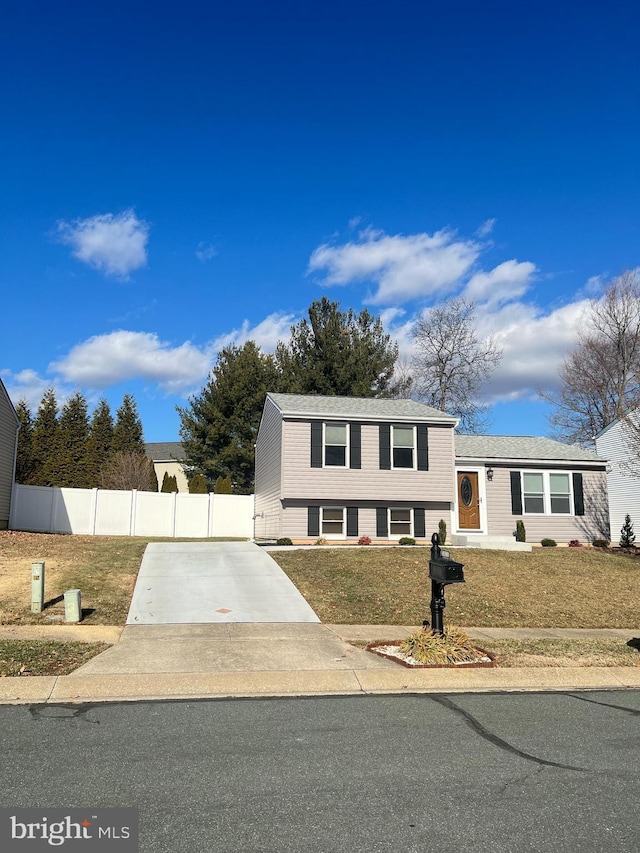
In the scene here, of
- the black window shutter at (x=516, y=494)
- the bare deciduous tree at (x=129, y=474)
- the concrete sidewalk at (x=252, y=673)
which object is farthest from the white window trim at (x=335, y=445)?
the bare deciduous tree at (x=129, y=474)

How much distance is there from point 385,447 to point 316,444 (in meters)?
2.59

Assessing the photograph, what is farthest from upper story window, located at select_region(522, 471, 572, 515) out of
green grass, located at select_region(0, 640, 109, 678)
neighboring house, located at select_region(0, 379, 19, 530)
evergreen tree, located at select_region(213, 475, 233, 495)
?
neighboring house, located at select_region(0, 379, 19, 530)

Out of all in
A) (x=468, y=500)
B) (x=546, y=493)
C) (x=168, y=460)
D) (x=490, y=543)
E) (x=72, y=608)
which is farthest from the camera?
(x=168, y=460)

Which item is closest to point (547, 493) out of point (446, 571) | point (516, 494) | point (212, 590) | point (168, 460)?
point (516, 494)

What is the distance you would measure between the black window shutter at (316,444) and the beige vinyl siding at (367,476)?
0.15 meters

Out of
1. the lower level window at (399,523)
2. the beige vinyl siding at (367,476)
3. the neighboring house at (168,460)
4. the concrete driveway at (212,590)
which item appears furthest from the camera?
the neighboring house at (168,460)

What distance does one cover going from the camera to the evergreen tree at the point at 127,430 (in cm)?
4525

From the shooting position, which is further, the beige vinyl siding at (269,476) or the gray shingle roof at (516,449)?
the gray shingle roof at (516,449)

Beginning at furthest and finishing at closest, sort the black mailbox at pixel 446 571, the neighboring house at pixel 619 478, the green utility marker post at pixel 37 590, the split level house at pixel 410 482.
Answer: the neighboring house at pixel 619 478, the split level house at pixel 410 482, the green utility marker post at pixel 37 590, the black mailbox at pixel 446 571

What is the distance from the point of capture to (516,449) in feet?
84.2

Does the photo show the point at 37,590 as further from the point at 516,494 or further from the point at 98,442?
the point at 98,442

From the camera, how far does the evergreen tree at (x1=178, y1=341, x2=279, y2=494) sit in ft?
135

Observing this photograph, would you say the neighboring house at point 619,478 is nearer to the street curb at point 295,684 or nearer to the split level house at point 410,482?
the split level house at point 410,482

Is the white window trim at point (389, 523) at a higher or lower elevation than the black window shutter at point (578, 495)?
lower
